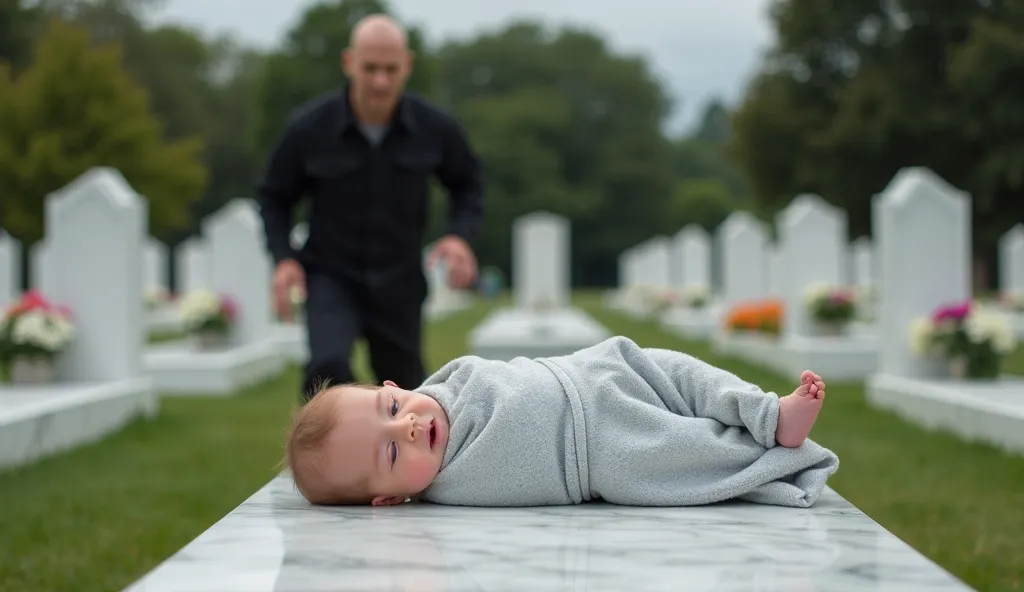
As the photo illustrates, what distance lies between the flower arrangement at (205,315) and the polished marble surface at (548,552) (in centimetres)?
1175

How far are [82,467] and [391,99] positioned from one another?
3291 mm

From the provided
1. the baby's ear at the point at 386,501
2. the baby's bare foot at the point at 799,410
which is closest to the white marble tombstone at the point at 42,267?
the baby's ear at the point at 386,501

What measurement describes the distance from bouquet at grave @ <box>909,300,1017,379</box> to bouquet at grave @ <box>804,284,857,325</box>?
4.17m

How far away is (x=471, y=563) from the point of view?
2.29 m

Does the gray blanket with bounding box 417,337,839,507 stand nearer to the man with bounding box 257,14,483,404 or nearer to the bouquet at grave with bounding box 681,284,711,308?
the man with bounding box 257,14,483,404

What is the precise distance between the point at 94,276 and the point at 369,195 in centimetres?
501

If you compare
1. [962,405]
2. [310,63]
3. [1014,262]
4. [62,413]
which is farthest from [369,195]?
[310,63]

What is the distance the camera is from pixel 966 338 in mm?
9641

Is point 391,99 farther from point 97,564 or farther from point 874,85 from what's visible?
point 874,85

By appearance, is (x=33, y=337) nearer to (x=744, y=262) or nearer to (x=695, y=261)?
(x=744, y=262)

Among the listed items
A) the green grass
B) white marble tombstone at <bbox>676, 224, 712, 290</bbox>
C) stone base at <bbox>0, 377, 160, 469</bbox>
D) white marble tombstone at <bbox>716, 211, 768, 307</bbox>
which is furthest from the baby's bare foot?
white marble tombstone at <bbox>676, 224, 712, 290</bbox>

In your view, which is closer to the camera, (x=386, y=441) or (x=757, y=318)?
(x=386, y=441)

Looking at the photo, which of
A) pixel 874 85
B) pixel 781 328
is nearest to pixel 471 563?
pixel 781 328

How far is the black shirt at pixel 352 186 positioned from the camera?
17.7 ft
